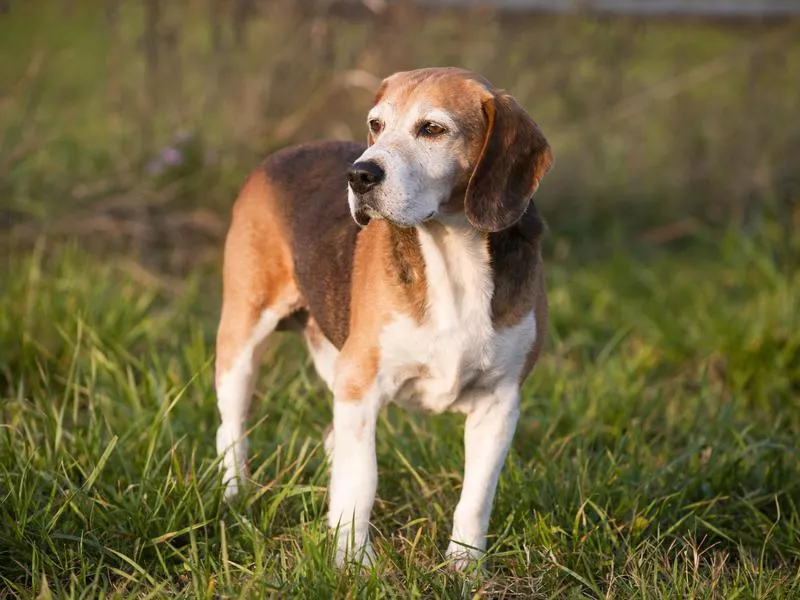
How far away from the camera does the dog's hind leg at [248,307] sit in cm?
479

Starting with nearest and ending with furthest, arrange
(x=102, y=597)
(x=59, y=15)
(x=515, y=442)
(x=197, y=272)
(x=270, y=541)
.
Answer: (x=102, y=597) < (x=270, y=541) < (x=515, y=442) < (x=197, y=272) < (x=59, y=15)

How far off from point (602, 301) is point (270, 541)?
3856mm

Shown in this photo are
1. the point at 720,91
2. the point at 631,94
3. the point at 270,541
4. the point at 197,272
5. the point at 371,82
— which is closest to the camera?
the point at 270,541

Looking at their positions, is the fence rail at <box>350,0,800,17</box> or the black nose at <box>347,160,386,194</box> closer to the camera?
the black nose at <box>347,160,386,194</box>

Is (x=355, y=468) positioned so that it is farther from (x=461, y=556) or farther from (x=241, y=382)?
(x=241, y=382)

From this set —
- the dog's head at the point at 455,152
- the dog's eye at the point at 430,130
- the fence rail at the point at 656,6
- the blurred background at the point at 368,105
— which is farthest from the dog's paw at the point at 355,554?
the fence rail at the point at 656,6

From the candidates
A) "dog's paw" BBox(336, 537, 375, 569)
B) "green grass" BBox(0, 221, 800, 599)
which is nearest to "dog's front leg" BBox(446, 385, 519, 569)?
"green grass" BBox(0, 221, 800, 599)

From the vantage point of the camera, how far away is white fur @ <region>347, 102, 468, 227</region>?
365 cm

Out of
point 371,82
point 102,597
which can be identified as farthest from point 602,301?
point 102,597

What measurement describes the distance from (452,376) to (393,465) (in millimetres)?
880

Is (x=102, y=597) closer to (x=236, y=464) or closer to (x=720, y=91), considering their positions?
(x=236, y=464)

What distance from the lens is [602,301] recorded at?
23.9ft

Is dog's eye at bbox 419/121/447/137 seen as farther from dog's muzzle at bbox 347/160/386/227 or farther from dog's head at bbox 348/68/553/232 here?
dog's muzzle at bbox 347/160/386/227

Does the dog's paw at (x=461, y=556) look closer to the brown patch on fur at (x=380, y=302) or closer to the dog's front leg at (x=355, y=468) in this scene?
the dog's front leg at (x=355, y=468)
